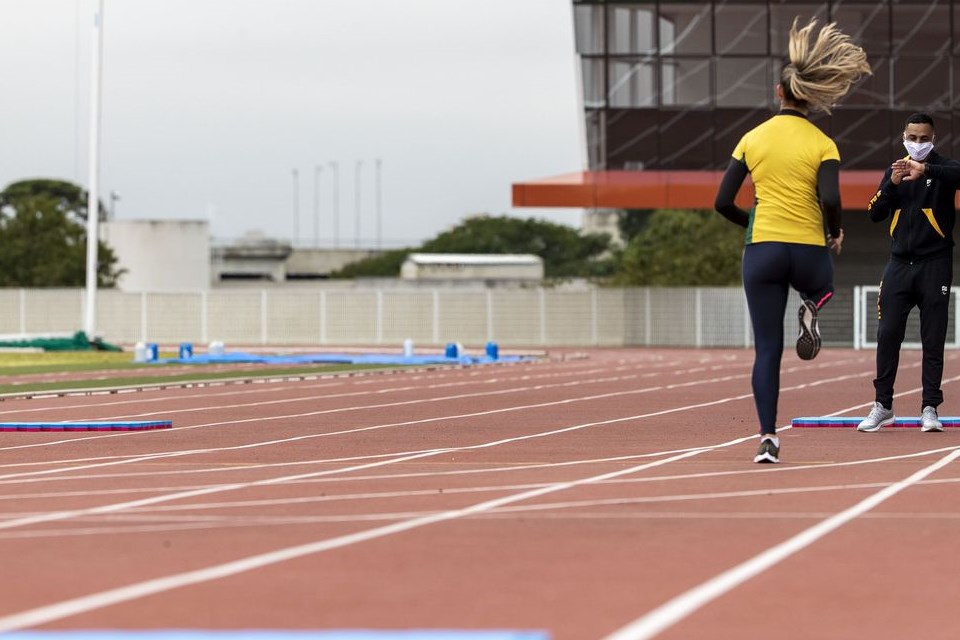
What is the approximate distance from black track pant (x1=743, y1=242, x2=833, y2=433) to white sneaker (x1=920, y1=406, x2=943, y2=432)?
284cm

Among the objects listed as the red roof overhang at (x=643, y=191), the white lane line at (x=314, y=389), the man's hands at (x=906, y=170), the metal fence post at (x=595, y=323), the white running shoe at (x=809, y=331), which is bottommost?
the white lane line at (x=314, y=389)

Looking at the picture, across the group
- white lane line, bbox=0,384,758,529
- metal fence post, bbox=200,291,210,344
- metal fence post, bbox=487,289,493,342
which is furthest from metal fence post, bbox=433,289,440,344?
white lane line, bbox=0,384,758,529

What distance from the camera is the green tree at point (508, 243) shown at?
430 ft

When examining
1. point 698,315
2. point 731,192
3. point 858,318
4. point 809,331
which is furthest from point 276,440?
point 698,315

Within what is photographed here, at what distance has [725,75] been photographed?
49844 mm

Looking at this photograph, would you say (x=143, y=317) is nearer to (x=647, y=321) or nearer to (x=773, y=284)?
(x=647, y=321)

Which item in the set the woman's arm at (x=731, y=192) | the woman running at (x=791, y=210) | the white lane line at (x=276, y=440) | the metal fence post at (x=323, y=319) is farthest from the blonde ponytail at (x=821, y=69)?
the metal fence post at (x=323, y=319)

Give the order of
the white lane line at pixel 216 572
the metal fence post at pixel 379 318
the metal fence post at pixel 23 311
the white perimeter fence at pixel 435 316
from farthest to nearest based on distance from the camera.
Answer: the metal fence post at pixel 23 311
the metal fence post at pixel 379 318
the white perimeter fence at pixel 435 316
the white lane line at pixel 216 572

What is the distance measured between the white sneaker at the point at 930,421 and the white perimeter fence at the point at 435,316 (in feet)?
123

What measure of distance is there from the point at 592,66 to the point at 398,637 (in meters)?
46.0

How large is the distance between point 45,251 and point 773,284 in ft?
231

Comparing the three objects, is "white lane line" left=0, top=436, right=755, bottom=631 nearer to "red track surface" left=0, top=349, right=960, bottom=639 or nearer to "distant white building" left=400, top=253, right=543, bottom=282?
"red track surface" left=0, top=349, right=960, bottom=639

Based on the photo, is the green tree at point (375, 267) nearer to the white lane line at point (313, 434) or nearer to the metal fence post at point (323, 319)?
the metal fence post at point (323, 319)

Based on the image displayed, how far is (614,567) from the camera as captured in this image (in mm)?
6176
